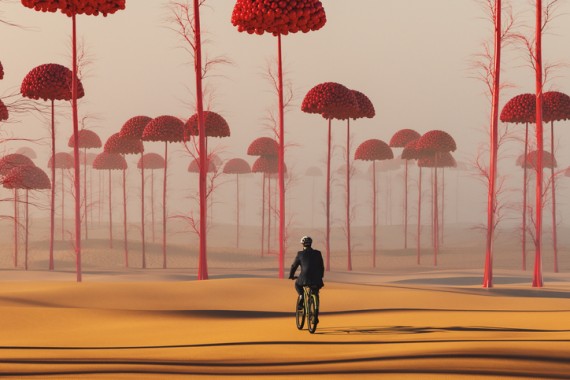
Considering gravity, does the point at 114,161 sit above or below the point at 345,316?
above

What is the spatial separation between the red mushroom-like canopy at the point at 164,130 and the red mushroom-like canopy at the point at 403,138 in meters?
14.8

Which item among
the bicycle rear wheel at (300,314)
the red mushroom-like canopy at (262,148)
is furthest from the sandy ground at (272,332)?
the red mushroom-like canopy at (262,148)

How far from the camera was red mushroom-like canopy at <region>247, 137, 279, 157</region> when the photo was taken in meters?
41.4

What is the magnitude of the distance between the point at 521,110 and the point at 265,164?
706 inches

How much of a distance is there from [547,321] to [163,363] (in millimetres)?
7964

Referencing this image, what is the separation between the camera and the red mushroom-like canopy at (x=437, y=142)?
36406 millimetres

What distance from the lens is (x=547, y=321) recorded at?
51.2 ft

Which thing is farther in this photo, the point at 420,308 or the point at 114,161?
the point at 114,161

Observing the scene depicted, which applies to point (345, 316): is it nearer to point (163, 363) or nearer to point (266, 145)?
point (163, 363)

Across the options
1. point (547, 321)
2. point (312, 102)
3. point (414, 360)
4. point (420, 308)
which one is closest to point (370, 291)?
point (420, 308)

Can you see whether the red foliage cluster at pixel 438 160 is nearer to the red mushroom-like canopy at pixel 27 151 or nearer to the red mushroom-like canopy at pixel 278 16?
the red mushroom-like canopy at pixel 278 16

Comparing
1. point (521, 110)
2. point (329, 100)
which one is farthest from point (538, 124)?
point (329, 100)

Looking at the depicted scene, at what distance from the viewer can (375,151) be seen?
125 feet

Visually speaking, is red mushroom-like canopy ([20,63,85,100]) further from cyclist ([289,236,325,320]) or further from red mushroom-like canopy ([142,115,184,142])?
cyclist ([289,236,325,320])
